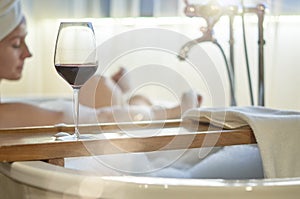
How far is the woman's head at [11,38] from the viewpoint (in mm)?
2063

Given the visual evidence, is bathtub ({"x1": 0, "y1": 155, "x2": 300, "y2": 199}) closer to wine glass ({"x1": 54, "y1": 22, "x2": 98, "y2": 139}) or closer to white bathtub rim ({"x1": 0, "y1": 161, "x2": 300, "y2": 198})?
white bathtub rim ({"x1": 0, "y1": 161, "x2": 300, "y2": 198})

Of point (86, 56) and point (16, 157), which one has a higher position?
point (86, 56)

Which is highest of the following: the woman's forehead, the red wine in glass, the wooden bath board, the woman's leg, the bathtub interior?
the red wine in glass

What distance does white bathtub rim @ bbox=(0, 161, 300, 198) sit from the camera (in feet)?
2.34

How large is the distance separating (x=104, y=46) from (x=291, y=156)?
6.14 ft

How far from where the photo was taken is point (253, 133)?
1048 millimetres

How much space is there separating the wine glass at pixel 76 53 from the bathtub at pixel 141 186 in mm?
211

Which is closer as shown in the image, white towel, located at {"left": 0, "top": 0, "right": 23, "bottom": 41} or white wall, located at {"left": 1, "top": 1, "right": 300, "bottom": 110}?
white towel, located at {"left": 0, "top": 0, "right": 23, "bottom": 41}

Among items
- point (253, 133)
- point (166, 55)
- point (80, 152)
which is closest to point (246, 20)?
point (166, 55)

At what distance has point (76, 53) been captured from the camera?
969mm

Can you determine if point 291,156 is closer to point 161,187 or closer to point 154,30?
point 161,187

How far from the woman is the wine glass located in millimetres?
716

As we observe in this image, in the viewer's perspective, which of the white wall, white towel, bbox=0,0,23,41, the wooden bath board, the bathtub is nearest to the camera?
the bathtub

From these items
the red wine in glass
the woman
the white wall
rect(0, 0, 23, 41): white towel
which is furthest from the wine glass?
the white wall
